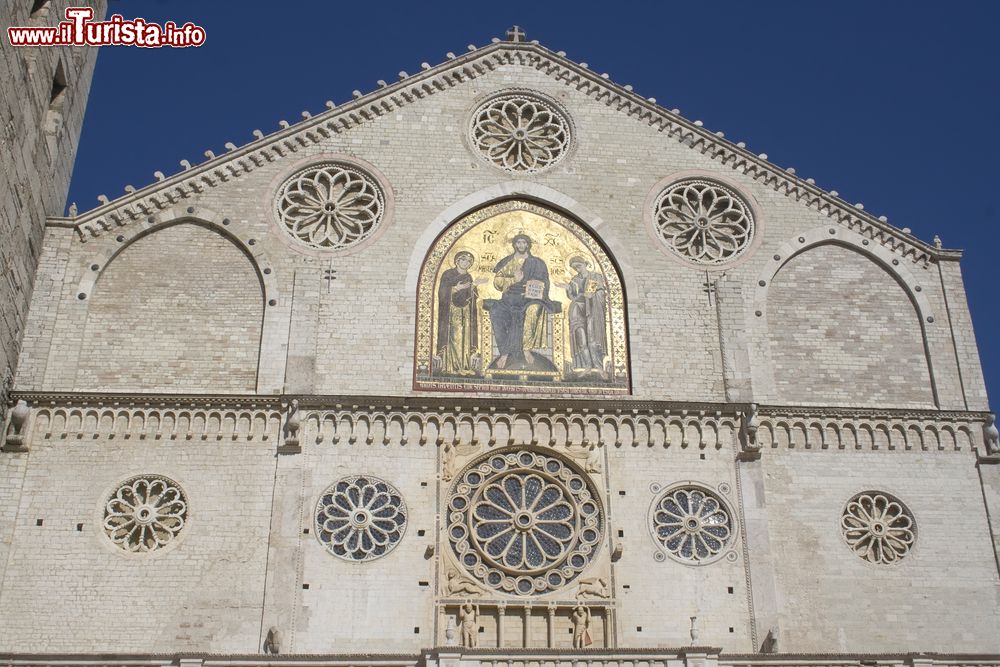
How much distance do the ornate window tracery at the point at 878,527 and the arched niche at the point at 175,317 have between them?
9.32m

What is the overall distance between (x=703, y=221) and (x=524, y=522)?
6.28m

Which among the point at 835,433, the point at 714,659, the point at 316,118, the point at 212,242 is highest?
the point at 316,118

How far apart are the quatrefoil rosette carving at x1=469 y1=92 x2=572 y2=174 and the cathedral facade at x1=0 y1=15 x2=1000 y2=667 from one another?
0.18ft

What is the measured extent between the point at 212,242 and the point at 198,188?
3.26 feet

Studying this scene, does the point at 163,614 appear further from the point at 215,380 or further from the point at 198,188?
the point at 198,188

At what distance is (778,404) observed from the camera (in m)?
18.4

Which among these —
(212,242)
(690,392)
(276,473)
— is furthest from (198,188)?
(690,392)

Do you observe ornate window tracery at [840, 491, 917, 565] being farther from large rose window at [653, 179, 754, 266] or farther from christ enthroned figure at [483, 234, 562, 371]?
christ enthroned figure at [483, 234, 562, 371]

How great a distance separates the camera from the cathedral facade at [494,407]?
54.7 ft

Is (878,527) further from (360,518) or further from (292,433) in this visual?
(292,433)

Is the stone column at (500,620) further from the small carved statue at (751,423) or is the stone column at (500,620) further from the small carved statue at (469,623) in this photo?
the small carved statue at (751,423)

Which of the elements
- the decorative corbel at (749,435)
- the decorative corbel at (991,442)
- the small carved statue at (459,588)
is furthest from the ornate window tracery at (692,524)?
the decorative corbel at (991,442)

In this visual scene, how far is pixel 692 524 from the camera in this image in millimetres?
17531

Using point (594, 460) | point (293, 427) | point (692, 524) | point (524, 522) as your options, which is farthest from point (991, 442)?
point (293, 427)
